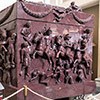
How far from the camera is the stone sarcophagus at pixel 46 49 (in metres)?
2.08

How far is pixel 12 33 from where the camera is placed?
2.12 meters

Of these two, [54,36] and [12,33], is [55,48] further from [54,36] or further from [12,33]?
[12,33]

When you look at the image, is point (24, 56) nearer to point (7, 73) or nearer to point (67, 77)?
point (7, 73)

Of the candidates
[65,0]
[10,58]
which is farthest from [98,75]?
[10,58]

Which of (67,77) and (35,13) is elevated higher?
(35,13)

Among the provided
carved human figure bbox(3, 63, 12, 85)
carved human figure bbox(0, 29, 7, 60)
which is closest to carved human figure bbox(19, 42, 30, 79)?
carved human figure bbox(3, 63, 12, 85)

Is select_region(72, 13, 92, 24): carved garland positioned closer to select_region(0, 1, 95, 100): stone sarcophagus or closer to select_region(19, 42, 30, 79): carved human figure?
select_region(0, 1, 95, 100): stone sarcophagus

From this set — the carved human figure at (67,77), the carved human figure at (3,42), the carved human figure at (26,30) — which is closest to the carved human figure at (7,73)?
the carved human figure at (3,42)

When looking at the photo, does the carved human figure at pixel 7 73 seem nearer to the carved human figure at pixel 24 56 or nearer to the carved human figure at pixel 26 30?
the carved human figure at pixel 24 56

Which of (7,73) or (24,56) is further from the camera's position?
(7,73)

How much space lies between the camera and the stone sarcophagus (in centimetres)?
208

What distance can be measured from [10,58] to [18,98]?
1.28ft

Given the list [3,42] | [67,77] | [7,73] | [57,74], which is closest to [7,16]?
[3,42]

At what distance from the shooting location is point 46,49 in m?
2.20
